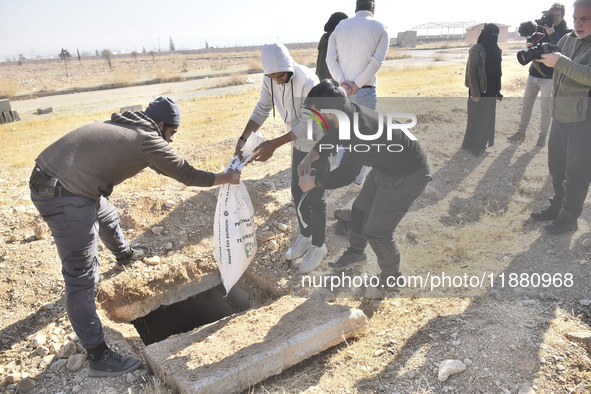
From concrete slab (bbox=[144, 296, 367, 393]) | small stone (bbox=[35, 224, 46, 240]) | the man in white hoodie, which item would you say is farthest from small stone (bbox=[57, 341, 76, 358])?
the man in white hoodie

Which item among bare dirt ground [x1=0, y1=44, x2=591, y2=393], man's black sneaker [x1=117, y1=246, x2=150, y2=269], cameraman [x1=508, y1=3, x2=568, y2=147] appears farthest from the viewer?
cameraman [x1=508, y1=3, x2=568, y2=147]


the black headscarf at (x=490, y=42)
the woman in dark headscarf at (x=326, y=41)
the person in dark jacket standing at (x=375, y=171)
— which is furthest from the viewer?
the black headscarf at (x=490, y=42)

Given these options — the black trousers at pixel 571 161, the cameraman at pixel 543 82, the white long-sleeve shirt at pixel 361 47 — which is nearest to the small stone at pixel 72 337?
the white long-sleeve shirt at pixel 361 47

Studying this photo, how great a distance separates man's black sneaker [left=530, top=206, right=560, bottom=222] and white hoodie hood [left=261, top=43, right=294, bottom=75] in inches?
110

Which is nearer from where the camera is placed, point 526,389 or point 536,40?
point 526,389

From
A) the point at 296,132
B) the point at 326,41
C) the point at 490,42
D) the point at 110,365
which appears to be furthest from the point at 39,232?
the point at 490,42

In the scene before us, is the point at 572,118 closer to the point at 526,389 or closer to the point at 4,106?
the point at 526,389

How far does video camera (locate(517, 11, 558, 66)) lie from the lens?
3.35m

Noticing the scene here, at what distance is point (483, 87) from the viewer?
556 cm

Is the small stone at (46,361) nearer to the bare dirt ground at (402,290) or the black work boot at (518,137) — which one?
the bare dirt ground at (402,290)

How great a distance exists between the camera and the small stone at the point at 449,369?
2.36 meters

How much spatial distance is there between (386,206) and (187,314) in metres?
2.58

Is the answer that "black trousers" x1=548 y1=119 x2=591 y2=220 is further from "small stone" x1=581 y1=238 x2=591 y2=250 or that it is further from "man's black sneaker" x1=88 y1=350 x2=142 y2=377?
"man's black sneaker" x1=88 y1=350 x2=142 y2=377

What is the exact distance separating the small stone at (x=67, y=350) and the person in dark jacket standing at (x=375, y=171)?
1840 millimetres
